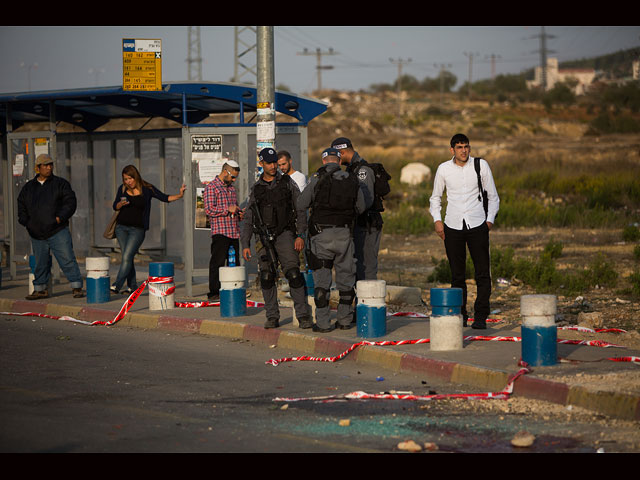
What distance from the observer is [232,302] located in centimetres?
1264

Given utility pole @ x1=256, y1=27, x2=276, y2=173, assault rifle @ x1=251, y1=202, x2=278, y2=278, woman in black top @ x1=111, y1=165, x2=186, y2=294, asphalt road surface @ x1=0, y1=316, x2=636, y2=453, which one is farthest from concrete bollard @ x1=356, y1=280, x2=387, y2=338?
woman in black top @ x1=111, y1=165, x2=186, y2=294

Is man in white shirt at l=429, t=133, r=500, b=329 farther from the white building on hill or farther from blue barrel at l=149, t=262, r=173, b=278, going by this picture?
the white building on hill

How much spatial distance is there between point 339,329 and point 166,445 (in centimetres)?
519

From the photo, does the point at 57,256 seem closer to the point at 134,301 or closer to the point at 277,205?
the point at 134,301

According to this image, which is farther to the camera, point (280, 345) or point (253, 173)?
point (253, 173)

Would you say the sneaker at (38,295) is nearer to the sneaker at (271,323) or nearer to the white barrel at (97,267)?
the white barrel at (97,267)

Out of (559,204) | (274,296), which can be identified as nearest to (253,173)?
(274,296)

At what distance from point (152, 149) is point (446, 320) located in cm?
992

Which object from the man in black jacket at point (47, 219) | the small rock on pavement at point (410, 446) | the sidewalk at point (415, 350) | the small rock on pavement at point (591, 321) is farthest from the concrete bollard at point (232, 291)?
the small rock on pavement at point (410, 446)

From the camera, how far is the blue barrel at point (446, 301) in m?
9.78
